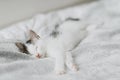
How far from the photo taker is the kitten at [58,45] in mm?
1114

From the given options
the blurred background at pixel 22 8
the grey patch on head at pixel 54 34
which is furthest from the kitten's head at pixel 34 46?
the blurred background at pixel 22 8

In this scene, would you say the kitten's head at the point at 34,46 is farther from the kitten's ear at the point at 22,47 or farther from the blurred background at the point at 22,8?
the blurred background at the point at 22,8

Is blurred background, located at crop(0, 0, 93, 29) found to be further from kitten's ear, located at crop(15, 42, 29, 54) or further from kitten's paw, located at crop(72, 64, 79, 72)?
kitten's paw, located at crop(72, 64, 79, 72)

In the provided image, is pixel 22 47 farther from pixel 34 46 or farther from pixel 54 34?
pixel 54 34

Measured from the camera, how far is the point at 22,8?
1627 millimetres

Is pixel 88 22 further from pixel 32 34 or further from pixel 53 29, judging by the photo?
pixel 32 34

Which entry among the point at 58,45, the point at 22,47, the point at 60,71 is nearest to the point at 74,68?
the point at 60,71

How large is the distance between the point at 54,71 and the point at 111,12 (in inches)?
33.0

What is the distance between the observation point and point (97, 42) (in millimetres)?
1308

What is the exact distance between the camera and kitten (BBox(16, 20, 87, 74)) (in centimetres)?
111

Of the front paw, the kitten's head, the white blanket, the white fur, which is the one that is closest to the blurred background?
the white blanket

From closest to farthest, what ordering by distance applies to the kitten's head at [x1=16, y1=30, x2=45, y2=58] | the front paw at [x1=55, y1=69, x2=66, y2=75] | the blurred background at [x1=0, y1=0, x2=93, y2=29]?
1. the front paw at [x1=55, y1=69, x2=66, y2=75]
2. the kitten's head at [x1=16, y1=30, x2=45, y2=58]
3. the blurred background at [x1=0, y1=0, x2=93, y2=29]

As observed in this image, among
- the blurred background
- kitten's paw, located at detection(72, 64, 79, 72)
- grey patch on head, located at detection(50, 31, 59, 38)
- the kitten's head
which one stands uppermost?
the blurred background

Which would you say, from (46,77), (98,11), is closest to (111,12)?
(98,11)
